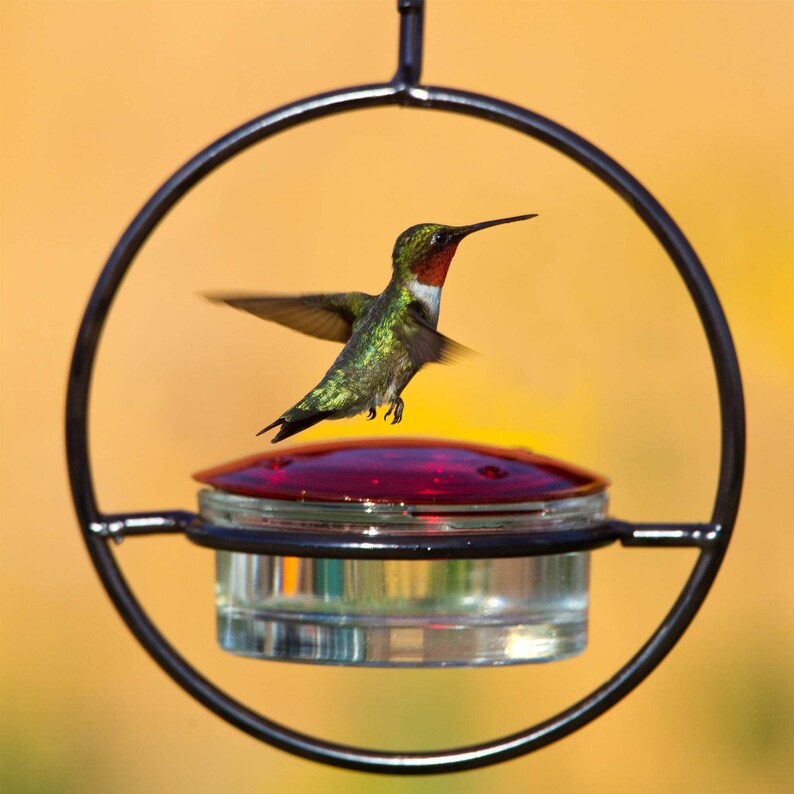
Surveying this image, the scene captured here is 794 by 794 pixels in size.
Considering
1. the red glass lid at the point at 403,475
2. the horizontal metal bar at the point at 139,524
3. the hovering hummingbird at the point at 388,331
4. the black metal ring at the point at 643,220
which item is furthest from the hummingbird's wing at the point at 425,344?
the horizontal metal bar at the point at 139,524

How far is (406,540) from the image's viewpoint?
4.84ft

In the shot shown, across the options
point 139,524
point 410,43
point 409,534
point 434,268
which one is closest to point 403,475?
point 409,534

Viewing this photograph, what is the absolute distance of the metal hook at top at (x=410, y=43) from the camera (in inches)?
60.4

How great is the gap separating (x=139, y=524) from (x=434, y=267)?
0.49 meters

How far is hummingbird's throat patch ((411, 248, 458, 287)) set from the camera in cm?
159

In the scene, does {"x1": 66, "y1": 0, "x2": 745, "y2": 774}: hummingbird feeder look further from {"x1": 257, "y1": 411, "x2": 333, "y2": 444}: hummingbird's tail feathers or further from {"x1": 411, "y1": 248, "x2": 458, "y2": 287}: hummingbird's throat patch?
{"x1": 411, "y1": 248, "x2": 458, "y2": 287}: hummingbird's throat patch

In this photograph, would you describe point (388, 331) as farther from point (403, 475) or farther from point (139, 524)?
point (139, 524)

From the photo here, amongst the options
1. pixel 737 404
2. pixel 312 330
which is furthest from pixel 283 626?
pixel 737 404

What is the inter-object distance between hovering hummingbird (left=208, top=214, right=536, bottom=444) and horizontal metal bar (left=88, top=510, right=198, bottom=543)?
0.70ft

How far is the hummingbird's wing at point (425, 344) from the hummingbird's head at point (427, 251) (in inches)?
1.7

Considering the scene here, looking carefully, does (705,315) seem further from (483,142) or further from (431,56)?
(431,56)

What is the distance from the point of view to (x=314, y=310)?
1792mm

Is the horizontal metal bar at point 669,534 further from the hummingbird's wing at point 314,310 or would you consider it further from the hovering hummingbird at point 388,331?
the hummingbird's wing at point 314,310

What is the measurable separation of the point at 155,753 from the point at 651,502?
4.51ft
